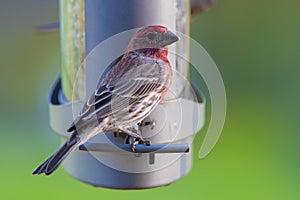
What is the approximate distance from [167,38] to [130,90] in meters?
0.17

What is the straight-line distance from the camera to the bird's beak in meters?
1.65

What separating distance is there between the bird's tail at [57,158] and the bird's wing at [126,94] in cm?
4

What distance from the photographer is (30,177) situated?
2.89 metres

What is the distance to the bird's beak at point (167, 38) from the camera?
165 cm

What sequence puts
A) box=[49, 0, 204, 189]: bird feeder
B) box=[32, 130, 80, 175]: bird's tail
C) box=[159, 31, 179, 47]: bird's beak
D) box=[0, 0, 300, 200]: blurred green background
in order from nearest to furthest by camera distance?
box=[32, 130, 80, 175]: bird's tail, box=[159, 31, 179, 47]: bird's beak, box=[49, 0, 204, 189]: bird feeder, box=[0, 0, 300, 200]: blurred green background

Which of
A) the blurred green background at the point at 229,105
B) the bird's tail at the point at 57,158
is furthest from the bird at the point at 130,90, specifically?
the blurred green background at the point at 229,105

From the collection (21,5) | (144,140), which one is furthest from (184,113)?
(21,5)

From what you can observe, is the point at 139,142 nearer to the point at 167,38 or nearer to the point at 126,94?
the point at 126,94

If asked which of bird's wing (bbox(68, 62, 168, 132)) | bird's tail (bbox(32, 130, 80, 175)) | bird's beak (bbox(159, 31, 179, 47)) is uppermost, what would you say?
bird's beak (bbox(159, 31, 179, 47))

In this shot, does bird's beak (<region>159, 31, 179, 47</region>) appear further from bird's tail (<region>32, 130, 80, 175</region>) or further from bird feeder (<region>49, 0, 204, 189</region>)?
bird's tail (<region>32, 130, 80, 175</region>)

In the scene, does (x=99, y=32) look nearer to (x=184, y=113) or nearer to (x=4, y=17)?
(x=184, y=113)

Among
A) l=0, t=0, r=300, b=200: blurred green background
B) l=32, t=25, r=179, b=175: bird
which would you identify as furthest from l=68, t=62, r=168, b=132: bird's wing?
l=0, t=0, r=300, b=200: blurred green background

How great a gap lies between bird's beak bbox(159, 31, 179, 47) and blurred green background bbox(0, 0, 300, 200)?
1.07 meters

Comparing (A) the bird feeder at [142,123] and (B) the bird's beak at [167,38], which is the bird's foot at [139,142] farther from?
(B) the bird's beak at [167,38]
